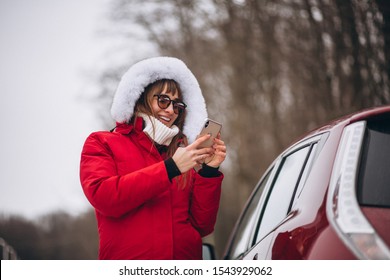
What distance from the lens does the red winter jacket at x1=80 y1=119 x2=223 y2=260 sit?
2.77 metres

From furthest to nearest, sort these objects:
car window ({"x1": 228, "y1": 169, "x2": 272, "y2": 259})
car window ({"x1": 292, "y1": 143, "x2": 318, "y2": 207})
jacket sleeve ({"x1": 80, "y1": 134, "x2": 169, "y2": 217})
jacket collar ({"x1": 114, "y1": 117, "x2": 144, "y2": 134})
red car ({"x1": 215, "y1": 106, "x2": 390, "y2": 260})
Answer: car window ({"x1": 228, "y1": 169, "x2": 272, "y2": 259}) → jacket collar ({"x1": 114, "y1": 117, "x2": 144, "y2": 134}) → jacket sleeve ({"x1": 80, "y1": 134, "x2": 169, "y2": 217}) → car window ({"x1": 292, "y1": 143, "x2": 318, "y2": 207}) → red car ({"x1": 215, "y1": 106, "x2": 390, "y2": 260})

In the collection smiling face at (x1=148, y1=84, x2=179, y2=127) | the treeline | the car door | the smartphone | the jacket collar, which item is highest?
smiling face at (x1=148, y1=84, x2=179, y2=127)

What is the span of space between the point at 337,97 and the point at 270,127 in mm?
6377

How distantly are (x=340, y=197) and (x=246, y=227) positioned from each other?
2061 mm

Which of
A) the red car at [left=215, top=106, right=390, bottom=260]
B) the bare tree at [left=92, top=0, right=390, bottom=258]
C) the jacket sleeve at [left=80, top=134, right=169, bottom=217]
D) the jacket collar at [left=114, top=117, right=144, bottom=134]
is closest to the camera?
the red car at [left=215, top=106, right=390, bottom=260]

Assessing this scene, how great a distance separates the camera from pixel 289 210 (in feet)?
8.90

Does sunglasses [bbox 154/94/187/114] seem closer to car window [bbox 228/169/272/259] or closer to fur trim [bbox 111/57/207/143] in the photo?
fur trim [bbox 111/57/207/143]

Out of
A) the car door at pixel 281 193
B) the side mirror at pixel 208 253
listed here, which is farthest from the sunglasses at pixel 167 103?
the side mirror at pixel 208 253

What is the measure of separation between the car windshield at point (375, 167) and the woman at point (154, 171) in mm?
807

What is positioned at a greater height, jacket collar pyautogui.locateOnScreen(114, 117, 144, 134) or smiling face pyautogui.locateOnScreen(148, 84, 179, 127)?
smiling face pyautogui.locateOnScreen(148, 84, 179, 127)

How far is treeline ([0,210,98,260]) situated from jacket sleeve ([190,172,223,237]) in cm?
2852

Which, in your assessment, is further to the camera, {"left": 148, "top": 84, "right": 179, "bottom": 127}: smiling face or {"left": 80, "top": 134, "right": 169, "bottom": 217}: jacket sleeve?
{"left": 148, "top": 84, "right": 179, "bottom": 127}: smiling face

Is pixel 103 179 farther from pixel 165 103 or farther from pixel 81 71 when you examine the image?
pixel 81 71

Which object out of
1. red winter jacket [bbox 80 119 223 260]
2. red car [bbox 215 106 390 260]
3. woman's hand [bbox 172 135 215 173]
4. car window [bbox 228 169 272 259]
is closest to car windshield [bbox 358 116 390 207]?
red car [bbox 215 106 390 260]
